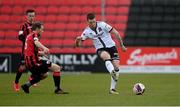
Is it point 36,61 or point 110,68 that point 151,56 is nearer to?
point 110,68

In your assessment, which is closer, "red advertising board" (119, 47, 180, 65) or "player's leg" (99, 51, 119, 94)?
"player's leg" (99, 51, 119, 94)

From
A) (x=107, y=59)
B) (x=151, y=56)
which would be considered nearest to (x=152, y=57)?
(x=151, y=56)

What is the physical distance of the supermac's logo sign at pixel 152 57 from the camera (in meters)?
23.2

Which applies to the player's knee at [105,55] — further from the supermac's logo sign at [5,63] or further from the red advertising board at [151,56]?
the supermac's logo sign at [5,63]

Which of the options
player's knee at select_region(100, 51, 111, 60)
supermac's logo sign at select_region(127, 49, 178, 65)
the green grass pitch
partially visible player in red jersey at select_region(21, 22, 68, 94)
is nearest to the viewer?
the green grass pitch

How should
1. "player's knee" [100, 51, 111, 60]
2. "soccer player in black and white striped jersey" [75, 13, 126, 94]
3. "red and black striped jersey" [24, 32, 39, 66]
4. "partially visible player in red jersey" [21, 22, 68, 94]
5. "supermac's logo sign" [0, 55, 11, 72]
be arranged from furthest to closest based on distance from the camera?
"supermac's logo sign" [0, 55, 11, 72]
"soccer player in black and white striped jersey" [75, 13, 126, 94]
"player's knee" [100, 51, 111, 60]
"red and black striped jersey" [24, 32, 39, 66]
"partially visible player in red jersey" [21, 22, 68, 94]

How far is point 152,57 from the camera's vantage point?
76.2ft

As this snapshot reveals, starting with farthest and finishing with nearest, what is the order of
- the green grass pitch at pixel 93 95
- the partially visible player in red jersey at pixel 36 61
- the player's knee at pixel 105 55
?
the player's knee at pixel 105 55 < the partially visible player in red jersey at pixel 36 61 < the green grass pitch at pixel 93 95

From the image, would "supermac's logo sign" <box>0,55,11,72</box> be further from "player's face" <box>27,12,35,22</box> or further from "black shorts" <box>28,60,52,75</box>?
"black shorts" <box>28,60,52,75</box>

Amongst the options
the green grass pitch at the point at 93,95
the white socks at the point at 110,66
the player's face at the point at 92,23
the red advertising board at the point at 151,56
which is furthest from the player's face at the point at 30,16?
the red advertising board at the point at 151,56

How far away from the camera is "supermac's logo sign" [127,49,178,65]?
914 inches

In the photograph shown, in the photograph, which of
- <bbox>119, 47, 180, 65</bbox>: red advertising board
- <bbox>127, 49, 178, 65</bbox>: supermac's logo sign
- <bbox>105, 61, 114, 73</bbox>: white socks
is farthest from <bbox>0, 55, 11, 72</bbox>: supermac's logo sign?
<bbox>105, 61, 114, 73</bbox>: white socks

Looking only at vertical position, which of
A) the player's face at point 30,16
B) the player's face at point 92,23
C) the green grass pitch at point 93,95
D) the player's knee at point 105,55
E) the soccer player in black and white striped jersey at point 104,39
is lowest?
the green grass pitch at point 93,95

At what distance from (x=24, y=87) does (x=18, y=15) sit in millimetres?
13311
